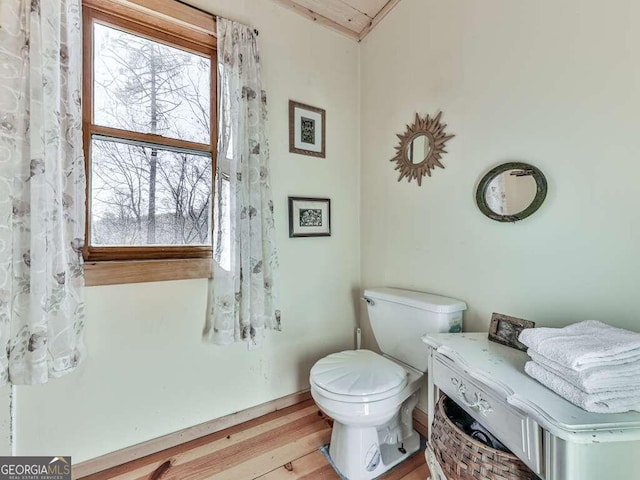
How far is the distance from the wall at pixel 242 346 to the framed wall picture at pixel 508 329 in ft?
3.33

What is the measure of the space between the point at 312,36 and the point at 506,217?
156cm

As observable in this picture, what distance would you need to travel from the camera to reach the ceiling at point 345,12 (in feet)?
5.87

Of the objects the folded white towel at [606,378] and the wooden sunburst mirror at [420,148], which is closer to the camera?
the folded white towel at [606,378]

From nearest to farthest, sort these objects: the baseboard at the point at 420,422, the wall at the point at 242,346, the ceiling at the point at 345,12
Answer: the wall at the point at 242,346, the baseboard at the point at 420,422, the ceiling at the point at 345,12

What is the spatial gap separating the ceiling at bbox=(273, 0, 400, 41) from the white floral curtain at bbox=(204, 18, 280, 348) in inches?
17.9

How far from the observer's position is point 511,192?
1.25 metres

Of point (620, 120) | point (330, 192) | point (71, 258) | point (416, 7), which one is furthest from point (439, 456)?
point (416, 7)

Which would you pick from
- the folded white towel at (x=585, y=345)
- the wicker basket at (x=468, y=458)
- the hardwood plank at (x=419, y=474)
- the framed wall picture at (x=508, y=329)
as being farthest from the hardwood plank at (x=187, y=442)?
the folded white towel at (x=585, y=345)

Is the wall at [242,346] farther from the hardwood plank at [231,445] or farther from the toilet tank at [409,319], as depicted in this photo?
the toilet tank at [409,319]

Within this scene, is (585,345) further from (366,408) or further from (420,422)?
(420,422)

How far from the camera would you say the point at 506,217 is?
4.13 ft

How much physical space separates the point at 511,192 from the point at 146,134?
1672 millimetres

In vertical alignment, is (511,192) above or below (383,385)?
above

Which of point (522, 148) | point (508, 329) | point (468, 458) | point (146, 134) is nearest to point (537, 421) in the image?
point (468, 458)
